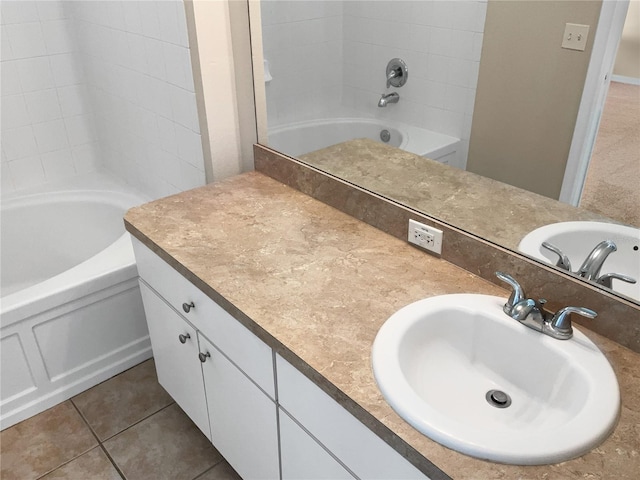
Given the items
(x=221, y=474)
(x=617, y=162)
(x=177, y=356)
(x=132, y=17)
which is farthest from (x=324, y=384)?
(x=132, y=17)

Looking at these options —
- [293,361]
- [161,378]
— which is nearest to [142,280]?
[161,378]

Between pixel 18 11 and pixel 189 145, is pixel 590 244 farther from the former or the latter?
pixel 18 11

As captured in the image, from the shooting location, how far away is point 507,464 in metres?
0.88

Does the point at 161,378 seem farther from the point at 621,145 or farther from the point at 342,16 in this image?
the point at 621,145

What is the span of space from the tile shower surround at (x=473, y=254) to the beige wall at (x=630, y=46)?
0.43 metres

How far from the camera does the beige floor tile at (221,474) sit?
182 centimetres

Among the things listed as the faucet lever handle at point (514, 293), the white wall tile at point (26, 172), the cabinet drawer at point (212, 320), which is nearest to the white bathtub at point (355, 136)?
the faucet lever handle at point (514, 293)

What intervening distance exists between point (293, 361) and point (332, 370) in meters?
0.11

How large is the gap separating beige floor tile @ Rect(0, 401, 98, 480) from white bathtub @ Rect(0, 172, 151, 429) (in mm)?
50

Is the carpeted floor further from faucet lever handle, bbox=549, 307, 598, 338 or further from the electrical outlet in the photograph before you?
the electrical outlet

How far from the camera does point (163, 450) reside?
1.92 meters

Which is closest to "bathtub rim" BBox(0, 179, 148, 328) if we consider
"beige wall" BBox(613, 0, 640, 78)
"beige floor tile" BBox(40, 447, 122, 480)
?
"beige floor tile" BBox(40, 447, 122, 480)

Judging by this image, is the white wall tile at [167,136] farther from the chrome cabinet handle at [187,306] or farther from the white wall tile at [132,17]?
the chrome cabinet handle at [187,306]

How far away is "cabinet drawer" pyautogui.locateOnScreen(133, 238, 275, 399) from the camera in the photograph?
4.29 feet
